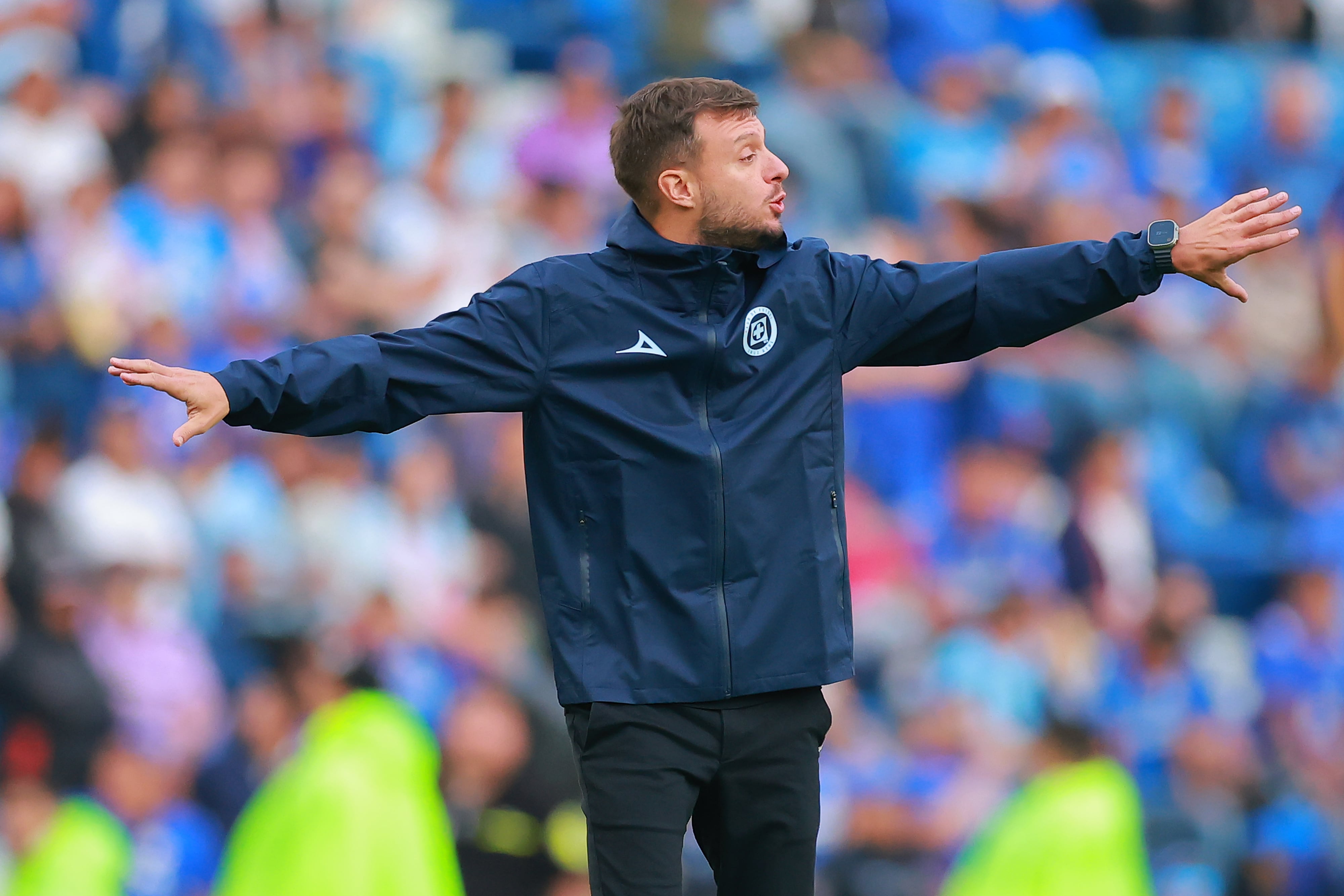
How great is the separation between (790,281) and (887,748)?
4.21 meters

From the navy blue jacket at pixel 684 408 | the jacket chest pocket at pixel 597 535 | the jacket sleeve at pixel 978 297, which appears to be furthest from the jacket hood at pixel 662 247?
the jacket chest pocket at pixel 597 535

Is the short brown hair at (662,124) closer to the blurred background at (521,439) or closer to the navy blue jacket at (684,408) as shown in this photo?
the navy blue jacket at (684,408)

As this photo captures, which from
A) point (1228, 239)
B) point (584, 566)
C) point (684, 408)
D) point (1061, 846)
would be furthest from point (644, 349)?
point (1061, 846)

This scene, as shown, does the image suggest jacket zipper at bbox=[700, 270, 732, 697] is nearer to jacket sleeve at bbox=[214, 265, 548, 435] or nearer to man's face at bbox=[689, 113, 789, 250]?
man's face at bbox=[689, 113, 789, 250]

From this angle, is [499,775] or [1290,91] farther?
[1290,91]

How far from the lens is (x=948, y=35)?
8.89 metres

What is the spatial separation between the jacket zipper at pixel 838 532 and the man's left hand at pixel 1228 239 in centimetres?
69

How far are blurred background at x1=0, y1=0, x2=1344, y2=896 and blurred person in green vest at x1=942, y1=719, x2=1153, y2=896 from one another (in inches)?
4.6

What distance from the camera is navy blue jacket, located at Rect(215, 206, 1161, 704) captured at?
2.81m

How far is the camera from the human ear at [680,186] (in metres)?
2.95

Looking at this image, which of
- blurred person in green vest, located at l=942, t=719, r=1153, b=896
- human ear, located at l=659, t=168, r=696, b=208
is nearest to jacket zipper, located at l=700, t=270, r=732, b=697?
human ear, located at l=659, t=168, r=696, b=208

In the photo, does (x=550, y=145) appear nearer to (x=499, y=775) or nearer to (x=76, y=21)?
(x=76, y=21)

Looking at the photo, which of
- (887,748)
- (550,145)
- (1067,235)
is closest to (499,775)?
(887,748)

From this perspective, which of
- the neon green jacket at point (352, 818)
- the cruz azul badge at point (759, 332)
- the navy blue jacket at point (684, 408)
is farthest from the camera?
the neon green jacket at point (352, 818)
